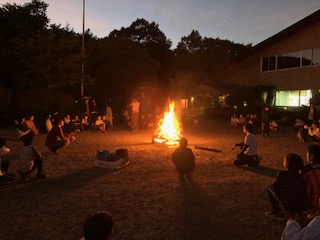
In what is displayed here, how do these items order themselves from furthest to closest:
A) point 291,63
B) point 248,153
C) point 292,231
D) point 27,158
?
point 291,63 < point 248,153 < point 27,158 < point 292,231

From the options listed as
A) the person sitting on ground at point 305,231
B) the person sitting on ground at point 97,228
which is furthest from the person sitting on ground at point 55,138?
the person sitting on ground at point 305,231

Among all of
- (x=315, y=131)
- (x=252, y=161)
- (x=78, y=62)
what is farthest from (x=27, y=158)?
(x=78, y=62)

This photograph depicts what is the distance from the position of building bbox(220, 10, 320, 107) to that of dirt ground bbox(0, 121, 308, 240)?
48.9ft

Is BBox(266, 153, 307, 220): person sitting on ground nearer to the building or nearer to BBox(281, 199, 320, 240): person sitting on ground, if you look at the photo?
BBox(281, 199, 320, 240): person sitting on ground

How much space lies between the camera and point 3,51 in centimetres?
2259

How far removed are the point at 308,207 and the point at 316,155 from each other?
36.0 inches

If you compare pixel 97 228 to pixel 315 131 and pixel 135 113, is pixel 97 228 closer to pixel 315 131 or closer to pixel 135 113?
pixel 315 131

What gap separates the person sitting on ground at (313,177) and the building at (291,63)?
1966 cm

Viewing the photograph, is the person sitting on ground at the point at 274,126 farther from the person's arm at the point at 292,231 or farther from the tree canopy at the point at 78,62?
the person's arm at the point at 292,231

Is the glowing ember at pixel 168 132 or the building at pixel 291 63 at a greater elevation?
the building at pixel 291 63

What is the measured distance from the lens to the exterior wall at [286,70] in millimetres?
23781

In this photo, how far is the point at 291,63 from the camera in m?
25.9

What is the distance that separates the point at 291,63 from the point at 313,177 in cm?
2244

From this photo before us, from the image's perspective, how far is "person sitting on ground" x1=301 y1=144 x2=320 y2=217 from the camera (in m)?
5.47
